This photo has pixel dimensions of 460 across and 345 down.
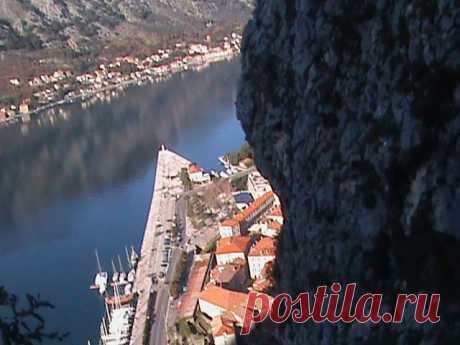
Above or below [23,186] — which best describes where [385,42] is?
above

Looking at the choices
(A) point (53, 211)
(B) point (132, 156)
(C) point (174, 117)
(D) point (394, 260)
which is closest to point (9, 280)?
(A) point (53, 211)

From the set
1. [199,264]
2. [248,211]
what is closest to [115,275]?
[199,264]

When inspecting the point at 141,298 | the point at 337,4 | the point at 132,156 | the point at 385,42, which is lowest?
the point at 141,298

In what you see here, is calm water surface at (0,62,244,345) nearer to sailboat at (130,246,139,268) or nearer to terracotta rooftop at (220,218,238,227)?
sailboat at (130,246,139,268)

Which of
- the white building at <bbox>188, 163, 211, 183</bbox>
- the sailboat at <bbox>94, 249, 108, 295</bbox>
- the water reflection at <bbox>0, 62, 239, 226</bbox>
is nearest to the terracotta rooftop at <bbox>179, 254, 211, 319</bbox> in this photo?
the sailboat at <bbox>94, 249, 108, 295</bbox>

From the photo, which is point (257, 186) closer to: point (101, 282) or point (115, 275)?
point (115, 275)

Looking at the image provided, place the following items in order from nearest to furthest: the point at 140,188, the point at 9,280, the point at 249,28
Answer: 1. the point at 249,28
2. the point at 9,280
3. the point at 140,188

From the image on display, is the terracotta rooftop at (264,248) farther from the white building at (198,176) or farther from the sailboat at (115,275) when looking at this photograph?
the white building at (198,176)

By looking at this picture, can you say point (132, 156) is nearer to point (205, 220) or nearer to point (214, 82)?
point (205, 220)
